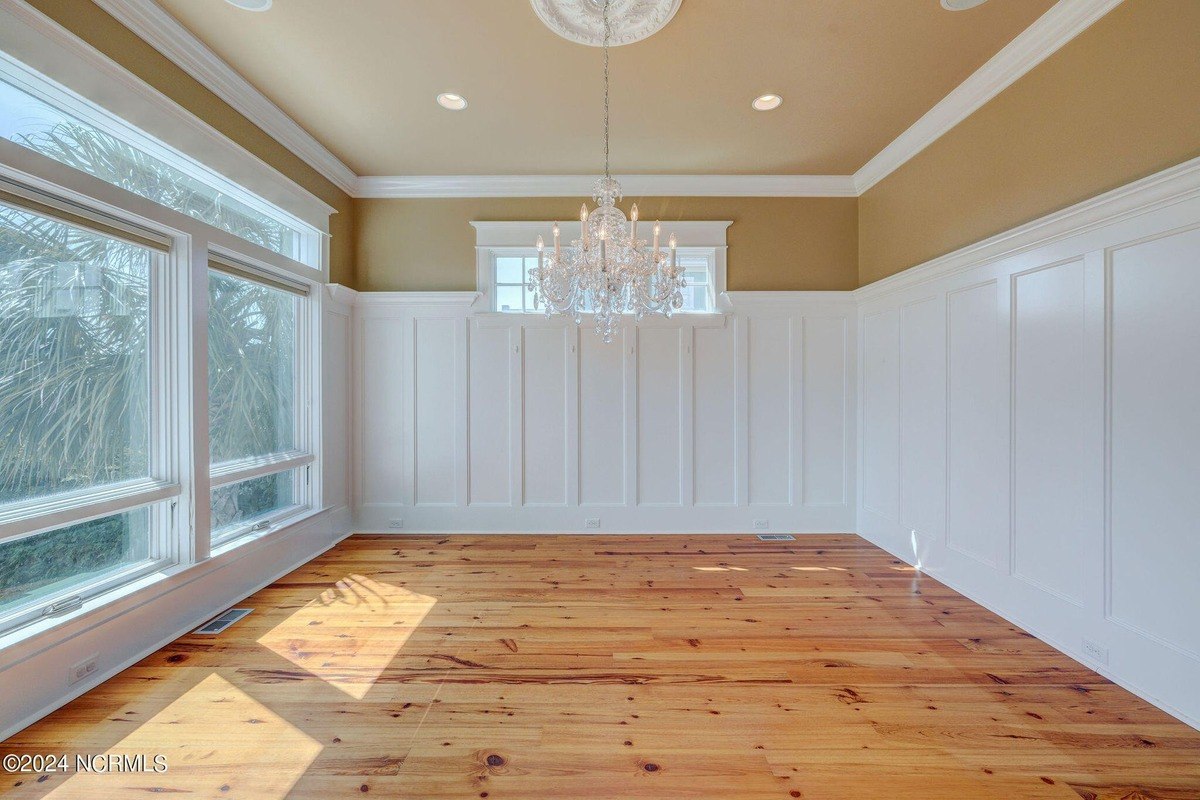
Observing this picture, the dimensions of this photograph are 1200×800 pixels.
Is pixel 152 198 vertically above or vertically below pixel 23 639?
above

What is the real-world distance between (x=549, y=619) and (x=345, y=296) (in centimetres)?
319

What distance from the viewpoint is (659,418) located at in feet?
13.4

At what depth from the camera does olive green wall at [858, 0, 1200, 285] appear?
1.84 m

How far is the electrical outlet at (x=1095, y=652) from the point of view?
2072 mm

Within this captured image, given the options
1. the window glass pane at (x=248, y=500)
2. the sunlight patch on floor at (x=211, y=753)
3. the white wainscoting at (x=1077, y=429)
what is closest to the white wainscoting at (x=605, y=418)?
the window glass pane at (x=248, y=500)

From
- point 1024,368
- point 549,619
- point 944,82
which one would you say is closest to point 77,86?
point 549,619

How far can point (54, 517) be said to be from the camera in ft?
6.23

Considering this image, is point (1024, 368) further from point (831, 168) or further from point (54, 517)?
point (54, 517)

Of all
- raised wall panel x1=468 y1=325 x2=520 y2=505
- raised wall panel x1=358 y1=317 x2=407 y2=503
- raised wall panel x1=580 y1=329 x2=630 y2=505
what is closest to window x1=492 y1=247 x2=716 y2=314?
raised wall panel x1=468 y1=325 x2=520 y2=505

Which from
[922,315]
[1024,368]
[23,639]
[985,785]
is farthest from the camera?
[922,315]

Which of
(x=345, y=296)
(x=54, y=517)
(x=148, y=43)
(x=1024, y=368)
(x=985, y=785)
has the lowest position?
(x=985, y=785)

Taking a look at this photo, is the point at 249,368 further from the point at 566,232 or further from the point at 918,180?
the point at 918,180

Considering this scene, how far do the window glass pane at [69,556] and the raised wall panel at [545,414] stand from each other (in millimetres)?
2471

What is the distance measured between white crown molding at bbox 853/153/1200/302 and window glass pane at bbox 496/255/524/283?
125 inches
